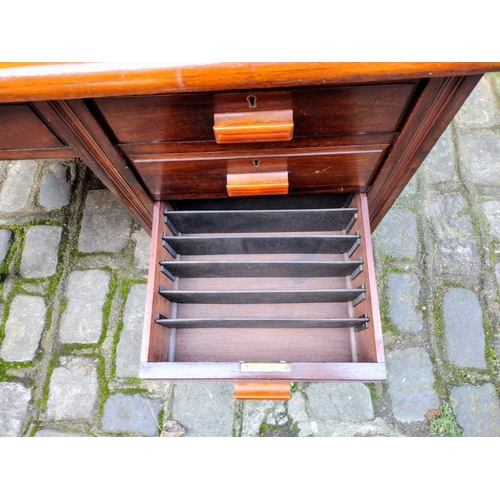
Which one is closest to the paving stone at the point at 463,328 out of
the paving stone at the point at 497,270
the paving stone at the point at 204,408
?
the paving stone at the point at 497,270

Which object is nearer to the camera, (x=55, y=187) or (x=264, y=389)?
(x=264, y=389)

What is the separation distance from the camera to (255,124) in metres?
0.82

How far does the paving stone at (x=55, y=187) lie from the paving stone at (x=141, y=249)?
0.33m

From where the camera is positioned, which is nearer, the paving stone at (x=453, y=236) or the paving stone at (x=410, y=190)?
the paving stone at (x=453, y=236)

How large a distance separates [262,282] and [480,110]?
1273 millimetres

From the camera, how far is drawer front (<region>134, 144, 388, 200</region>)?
3.34ft

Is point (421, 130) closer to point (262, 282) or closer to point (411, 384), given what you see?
point (262, 282)

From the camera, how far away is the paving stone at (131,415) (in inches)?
57.8

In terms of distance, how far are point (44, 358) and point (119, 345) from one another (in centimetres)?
27

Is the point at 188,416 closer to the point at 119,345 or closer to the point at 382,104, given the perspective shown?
the point at 119,345

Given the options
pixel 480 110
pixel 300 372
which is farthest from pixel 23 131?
pixel 480 110

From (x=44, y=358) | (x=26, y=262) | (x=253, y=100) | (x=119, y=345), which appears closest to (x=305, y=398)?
(x=119, y=345)

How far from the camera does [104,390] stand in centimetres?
151

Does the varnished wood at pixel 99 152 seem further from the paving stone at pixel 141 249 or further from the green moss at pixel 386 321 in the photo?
the green moss at pixel 386 321
